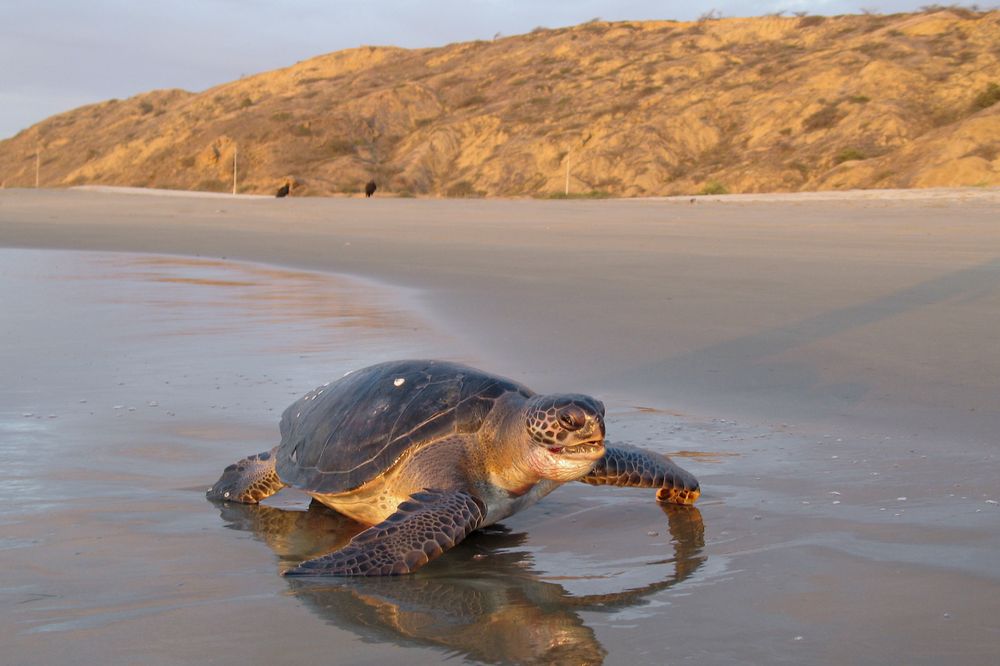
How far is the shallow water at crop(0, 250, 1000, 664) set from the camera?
2861 mm

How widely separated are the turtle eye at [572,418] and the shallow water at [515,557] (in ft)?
1.37

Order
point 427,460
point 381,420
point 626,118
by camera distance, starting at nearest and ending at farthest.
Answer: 1. point 427,460
2. point 381,420
3. point 626,118

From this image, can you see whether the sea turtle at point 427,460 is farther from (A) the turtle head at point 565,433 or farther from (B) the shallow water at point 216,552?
(B) the shallow water at point 216,552

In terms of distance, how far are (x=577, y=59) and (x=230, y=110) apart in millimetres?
24573

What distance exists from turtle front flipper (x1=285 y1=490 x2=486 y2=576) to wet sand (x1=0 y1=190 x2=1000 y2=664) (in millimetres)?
87

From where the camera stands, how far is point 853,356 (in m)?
7.16

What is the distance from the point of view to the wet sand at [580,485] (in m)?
2.96

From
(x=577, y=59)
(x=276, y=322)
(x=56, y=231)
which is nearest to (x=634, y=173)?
(x=577, y=59)

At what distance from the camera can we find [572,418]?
3.67 metres

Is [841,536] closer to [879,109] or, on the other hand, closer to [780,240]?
[780,240]

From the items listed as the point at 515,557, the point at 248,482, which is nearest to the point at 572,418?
the point at 515,557

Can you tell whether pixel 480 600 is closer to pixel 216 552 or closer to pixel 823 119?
pixel 216 552

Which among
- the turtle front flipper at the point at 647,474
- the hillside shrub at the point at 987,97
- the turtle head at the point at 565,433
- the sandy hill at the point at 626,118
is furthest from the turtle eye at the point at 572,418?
the hillside shrub at the point at 987,97

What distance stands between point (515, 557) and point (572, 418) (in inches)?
19.3
